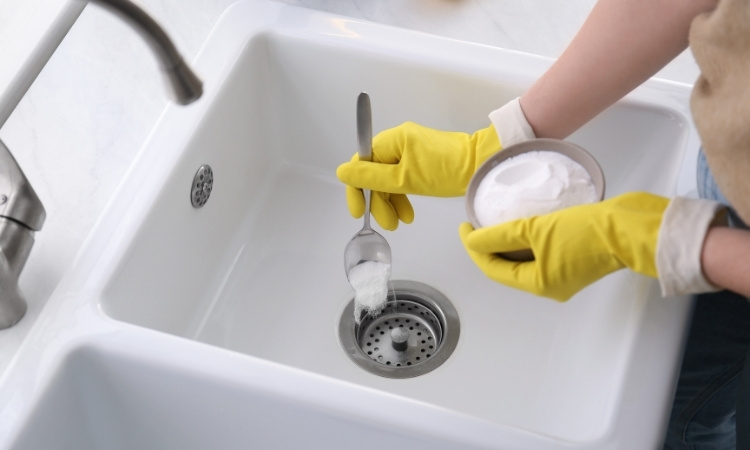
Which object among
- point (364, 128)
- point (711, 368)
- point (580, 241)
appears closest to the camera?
point (580, 241)

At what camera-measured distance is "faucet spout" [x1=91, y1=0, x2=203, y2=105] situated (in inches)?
20.6

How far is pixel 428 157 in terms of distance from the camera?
2.67 feet

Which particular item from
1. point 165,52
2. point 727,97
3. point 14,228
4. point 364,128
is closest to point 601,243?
point 727,97

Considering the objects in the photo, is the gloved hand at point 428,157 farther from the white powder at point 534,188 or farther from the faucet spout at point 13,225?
the faucet spout at point 13,225

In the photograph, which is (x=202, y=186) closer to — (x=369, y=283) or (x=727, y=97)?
(x=369, y=283)

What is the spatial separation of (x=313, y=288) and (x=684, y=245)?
0.44m

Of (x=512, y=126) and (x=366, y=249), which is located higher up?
(x=512, y=126)

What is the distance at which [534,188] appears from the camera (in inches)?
27.8

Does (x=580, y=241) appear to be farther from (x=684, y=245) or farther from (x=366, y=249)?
(x=366, y=249)

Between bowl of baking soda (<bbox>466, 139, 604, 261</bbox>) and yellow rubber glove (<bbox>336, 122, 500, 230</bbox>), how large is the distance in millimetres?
88

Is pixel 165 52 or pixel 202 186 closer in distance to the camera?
pixel 165 52

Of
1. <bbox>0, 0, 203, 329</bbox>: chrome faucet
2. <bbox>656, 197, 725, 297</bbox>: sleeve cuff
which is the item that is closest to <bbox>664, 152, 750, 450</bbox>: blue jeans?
<bbox>656, 197, 725, 297</bbox>: sleeve cuff

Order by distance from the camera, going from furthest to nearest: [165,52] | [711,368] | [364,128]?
[711,368] → [364,128] → [165,52]

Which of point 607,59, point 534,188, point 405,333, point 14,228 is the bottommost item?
point 14,228
